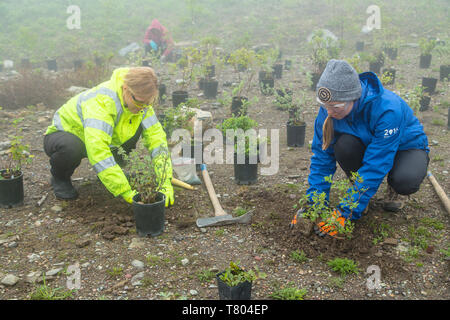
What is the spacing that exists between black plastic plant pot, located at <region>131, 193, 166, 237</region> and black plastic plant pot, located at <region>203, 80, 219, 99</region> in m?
4.42

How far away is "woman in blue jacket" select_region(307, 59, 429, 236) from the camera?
2748mm

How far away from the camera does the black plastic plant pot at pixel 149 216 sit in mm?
3098

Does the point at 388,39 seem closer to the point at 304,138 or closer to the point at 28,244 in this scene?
the point at 304,138

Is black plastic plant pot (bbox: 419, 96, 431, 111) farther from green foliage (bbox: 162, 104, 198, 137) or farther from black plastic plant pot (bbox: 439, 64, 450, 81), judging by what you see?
green foliage (bbox: 162, 104, 198, 137)

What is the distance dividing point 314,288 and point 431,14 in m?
13.0

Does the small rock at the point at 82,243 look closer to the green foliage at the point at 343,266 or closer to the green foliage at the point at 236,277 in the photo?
the green foliage at the point at 236,277

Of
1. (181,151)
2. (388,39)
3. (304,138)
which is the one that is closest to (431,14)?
(388,39)

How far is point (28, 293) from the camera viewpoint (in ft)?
8.45

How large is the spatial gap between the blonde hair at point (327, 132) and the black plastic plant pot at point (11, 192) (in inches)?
107

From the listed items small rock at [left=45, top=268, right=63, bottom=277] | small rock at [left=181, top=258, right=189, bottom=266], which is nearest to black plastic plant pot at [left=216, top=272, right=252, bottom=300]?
small rock at [left=181, top=258, right=189, bottom=266]

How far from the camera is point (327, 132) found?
307cm

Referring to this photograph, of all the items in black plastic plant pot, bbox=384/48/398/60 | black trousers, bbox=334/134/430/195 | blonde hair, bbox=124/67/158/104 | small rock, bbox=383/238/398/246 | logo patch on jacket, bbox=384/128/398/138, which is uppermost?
black plastic plant pot, bbox=384/48/398/60

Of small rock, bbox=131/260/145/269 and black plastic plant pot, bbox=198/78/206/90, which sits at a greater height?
black plastic plant pot, bbox=198/78/206/90

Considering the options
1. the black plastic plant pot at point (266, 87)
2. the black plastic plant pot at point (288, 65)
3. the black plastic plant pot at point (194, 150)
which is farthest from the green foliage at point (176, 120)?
the black plastic plant pot at point (288, 65)
